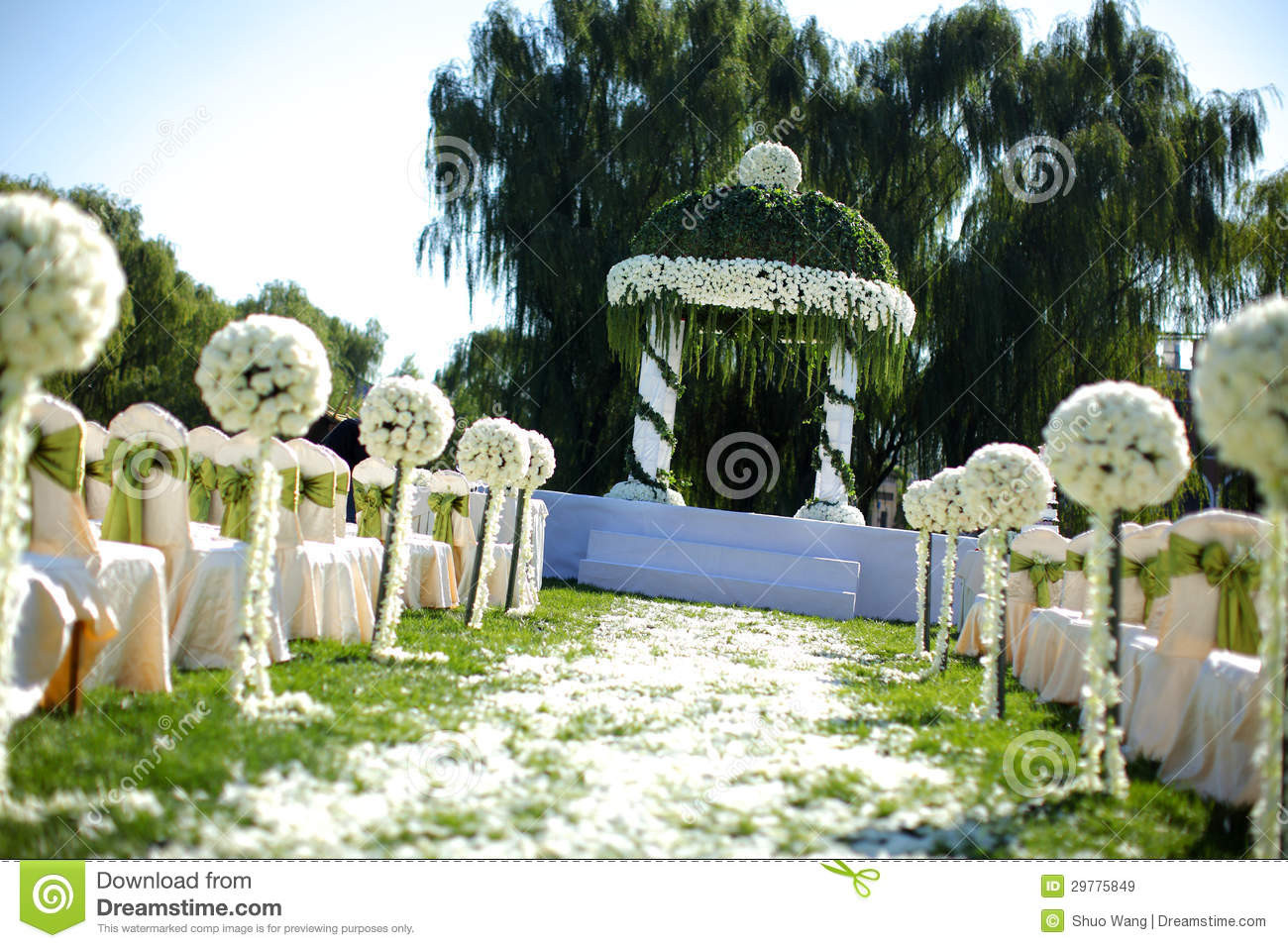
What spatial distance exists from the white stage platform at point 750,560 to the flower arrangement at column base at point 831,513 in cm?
36

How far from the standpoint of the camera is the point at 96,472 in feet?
17.0

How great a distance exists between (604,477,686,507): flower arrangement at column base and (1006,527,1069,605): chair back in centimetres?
592

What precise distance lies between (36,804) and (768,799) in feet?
7.51

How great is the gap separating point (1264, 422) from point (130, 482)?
4738 mm

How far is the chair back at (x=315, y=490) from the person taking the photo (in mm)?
6160

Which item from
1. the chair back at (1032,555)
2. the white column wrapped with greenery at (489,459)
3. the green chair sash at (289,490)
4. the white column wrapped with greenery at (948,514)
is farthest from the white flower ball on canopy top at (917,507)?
the green chair sash at (289,490)

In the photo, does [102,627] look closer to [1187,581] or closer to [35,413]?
[35,413]

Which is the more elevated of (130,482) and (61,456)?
(61,456)

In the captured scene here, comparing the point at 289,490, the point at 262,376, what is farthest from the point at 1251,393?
the point at 289,490

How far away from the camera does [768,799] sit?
3.20m

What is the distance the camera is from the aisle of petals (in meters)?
2.63


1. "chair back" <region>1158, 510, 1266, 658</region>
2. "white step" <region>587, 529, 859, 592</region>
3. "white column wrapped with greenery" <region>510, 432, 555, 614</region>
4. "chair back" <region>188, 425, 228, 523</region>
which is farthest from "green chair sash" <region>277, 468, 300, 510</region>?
"white step" <region>587, 529, 859, 592</region>

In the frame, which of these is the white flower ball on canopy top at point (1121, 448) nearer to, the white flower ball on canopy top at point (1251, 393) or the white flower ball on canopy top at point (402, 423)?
the white flower ball on canopy top at point (1251, 393)

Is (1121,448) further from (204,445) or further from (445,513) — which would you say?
(445,513)
